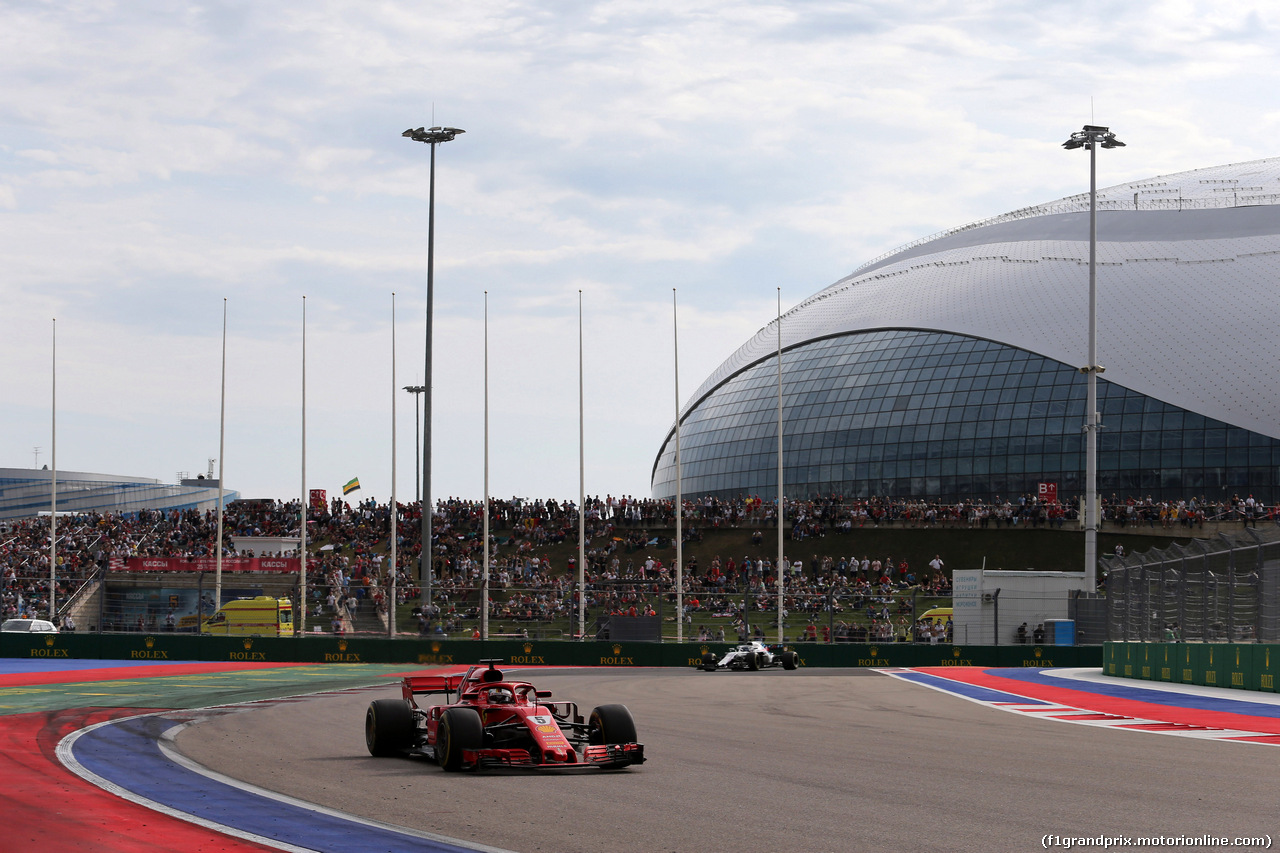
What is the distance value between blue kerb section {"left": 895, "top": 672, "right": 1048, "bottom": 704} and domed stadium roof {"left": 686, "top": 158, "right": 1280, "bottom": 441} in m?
37.8

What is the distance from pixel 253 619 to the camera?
44281mm

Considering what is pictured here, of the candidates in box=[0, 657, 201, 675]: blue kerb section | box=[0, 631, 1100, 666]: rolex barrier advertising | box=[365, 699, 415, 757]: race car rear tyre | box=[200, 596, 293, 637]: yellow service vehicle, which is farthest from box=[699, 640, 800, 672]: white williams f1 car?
box=[365, 699, 415, 757]: race car rear tyre

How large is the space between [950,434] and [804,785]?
202ft

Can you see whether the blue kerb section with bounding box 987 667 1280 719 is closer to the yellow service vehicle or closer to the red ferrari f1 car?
the red ferrari f1 car

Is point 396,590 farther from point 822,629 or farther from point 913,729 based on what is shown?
point 913,729

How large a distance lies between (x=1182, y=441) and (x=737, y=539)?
72.1 ft

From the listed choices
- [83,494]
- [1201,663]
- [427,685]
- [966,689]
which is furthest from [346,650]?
[83,494]

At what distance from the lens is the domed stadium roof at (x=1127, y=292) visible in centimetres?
6600

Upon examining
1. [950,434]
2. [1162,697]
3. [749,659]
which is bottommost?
[749,659]

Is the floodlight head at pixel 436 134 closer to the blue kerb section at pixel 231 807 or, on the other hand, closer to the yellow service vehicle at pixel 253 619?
the yellow service vehicle at pixel 253 619

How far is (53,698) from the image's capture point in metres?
23.0

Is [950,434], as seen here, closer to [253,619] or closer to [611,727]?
[253,619]

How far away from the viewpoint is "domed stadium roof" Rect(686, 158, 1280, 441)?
66.0m

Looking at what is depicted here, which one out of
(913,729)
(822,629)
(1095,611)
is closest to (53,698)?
(913,729)
